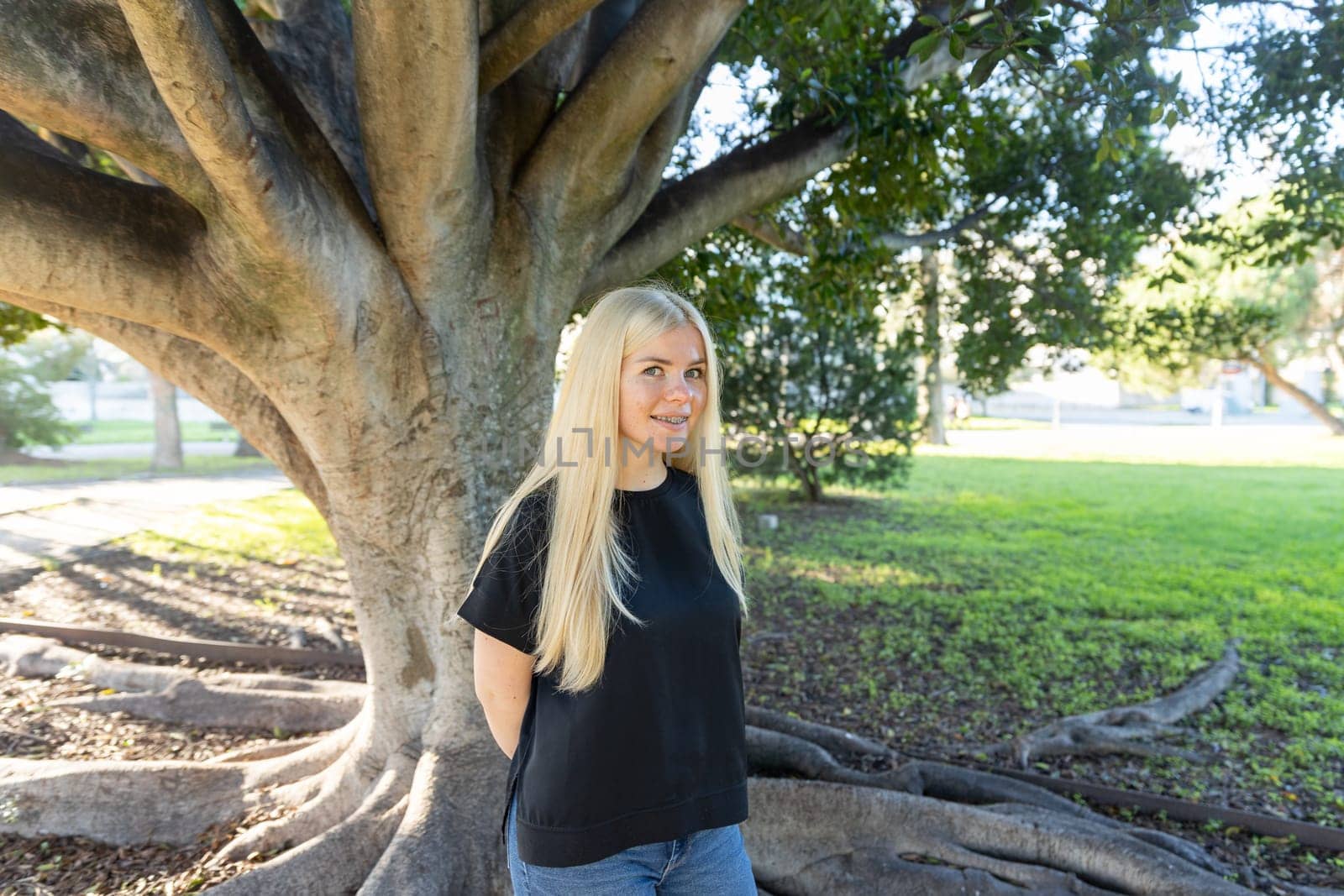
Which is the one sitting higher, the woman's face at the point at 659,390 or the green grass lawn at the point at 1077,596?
the woman's face at the point at 659,390

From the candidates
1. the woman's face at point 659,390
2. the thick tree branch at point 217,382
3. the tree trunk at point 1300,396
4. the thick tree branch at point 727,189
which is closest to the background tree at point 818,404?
the thick tree branch at point 727,189

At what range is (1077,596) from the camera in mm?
8234

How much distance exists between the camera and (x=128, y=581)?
8234 millimetres

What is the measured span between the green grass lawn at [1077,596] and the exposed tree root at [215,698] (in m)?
3.15

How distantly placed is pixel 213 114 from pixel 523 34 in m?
1.05

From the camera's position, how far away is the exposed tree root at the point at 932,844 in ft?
10.7

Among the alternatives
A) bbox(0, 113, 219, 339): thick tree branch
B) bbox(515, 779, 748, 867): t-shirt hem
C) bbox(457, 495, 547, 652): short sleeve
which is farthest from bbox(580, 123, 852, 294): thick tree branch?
bbox(515, 779, 748, 867): t-shirt hem

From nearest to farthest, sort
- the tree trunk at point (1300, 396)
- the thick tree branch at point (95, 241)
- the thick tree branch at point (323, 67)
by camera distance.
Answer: the thick tree branch at point (95, 241), the thick tree branch at point (323, 67), the tree trunk at point (1300, 396)

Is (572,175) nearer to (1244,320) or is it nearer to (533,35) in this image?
(533,35)

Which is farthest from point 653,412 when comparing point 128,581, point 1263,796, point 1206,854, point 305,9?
point 128,581

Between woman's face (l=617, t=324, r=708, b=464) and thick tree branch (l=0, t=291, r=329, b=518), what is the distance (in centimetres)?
187

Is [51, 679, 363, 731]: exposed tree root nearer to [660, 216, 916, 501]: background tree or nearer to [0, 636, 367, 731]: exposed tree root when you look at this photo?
[0, 636, 367, 731]: exposed tree root

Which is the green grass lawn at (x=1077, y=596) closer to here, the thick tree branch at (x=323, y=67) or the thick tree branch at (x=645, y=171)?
the thick tree branch at (x=645, y=171)

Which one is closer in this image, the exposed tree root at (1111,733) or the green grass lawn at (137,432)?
the exposed tree root at (1111,733)
